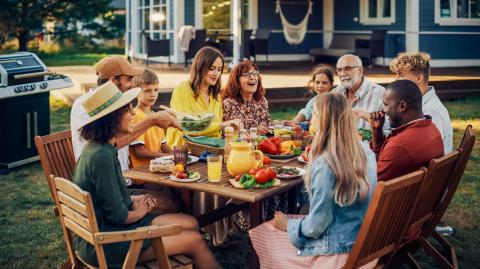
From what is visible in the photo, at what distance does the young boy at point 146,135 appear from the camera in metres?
4.41

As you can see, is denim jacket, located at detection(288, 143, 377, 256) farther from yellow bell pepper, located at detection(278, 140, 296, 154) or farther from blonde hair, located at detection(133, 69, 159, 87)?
blonde hair, located at detection(133, 69, 159, 87)

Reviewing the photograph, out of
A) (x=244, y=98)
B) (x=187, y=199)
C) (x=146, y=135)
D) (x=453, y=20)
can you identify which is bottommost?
(x=187, y=199)

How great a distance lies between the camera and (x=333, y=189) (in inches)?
115

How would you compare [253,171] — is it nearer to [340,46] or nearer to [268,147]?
[268,147]

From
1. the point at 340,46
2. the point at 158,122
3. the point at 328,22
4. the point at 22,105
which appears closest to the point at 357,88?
the point at 158,122

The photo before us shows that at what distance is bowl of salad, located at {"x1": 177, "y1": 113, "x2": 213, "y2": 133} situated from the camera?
394cm

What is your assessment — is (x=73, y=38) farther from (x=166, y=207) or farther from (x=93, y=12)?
(x=166, y=207)

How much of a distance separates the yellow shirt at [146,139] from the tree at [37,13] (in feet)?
61.7

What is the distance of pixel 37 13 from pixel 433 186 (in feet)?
69.8

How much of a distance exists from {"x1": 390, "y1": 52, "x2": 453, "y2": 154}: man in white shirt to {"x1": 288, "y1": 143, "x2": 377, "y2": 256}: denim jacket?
1509 millimetres

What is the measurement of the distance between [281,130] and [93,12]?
20450mm

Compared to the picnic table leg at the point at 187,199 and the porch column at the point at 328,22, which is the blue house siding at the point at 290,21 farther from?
the picnic table leg at the point at 187,199

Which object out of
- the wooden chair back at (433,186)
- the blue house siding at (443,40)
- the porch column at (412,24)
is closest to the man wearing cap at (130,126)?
the wooden chair back at (433,186)

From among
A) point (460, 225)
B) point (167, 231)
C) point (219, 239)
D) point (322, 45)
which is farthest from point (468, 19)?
point (167, 231)
